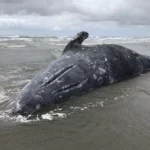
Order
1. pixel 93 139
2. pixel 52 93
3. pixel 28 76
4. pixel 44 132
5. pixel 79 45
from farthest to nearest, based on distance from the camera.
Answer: pixel 28 76 < pixel 79 45 < pixel 52 93 < pixel 44 132 < pixel 93 139

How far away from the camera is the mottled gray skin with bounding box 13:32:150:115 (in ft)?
20.3

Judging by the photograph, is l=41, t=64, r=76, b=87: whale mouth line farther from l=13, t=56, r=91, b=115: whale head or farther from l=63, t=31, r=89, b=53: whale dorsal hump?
l=63, t=31, r=89, b=53: whale dorsal hump

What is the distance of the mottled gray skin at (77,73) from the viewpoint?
618cm

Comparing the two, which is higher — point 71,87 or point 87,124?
point 71,87

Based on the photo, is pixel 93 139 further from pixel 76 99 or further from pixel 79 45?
pixel 79 45

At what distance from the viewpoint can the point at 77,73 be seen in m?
7.31

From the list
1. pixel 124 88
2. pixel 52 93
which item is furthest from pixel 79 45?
pixel 52 93

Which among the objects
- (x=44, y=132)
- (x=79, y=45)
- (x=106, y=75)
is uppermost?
(x=79, y=45)

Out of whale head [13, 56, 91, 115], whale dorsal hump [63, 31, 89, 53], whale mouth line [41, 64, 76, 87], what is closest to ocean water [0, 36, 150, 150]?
whale head [13, 56, 91, 115]

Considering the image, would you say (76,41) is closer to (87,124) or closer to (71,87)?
(71,87)

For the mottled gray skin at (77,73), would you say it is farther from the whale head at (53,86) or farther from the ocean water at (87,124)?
the ocean water at (87,124)

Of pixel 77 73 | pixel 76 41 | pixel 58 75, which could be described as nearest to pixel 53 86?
pixel 58 75

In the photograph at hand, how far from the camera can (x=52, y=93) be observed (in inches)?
253

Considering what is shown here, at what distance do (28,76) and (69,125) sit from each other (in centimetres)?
517
